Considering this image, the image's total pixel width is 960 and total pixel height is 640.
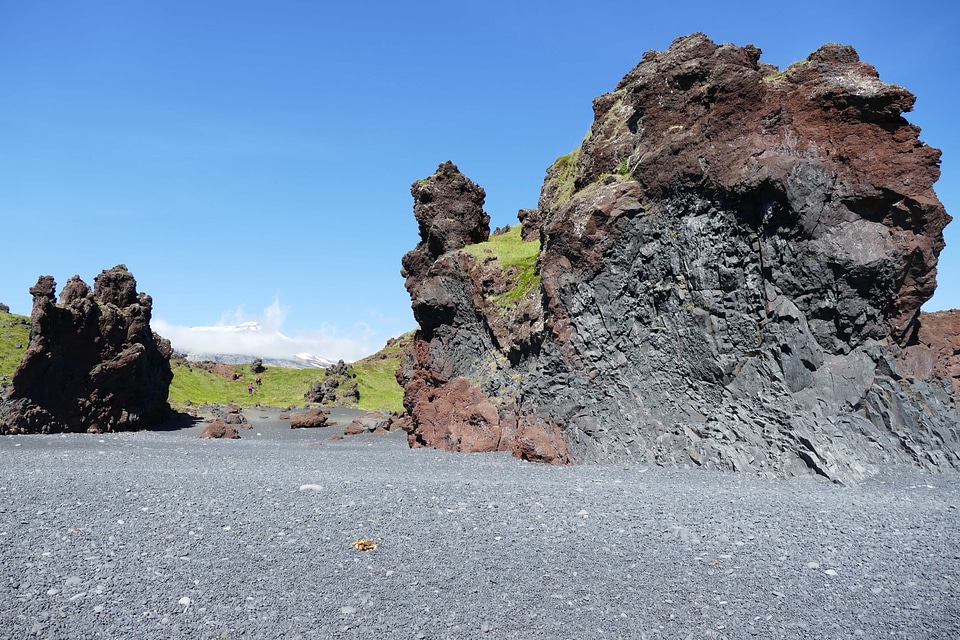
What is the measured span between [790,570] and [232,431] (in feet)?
106

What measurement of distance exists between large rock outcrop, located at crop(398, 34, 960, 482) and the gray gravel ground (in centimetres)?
265

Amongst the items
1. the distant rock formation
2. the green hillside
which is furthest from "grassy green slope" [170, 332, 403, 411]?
the distant rock formation

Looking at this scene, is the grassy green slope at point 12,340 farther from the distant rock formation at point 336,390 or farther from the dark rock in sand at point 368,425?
the dark rock in sand at point 368,425

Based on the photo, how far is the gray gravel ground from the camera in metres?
7.17

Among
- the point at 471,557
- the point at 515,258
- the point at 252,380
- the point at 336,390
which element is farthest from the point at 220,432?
the point at 252,380

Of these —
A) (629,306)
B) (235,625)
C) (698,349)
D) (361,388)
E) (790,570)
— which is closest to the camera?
(235,625)

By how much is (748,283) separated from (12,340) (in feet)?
207

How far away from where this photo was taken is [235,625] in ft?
22.6

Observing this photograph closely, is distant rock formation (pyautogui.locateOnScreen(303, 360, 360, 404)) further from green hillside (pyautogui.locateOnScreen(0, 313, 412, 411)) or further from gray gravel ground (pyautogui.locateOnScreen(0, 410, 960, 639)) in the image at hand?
gray gravel ground (pyautogui.locateOnScreen(0, 410, 960, 639))

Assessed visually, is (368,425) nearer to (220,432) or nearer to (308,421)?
(308,421)

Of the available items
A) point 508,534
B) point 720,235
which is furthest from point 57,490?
point 720,235

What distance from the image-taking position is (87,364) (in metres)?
33.9

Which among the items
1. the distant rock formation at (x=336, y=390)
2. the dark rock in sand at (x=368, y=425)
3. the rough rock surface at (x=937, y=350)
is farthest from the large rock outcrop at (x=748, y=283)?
the distant rock formation at (x=336, y=390)

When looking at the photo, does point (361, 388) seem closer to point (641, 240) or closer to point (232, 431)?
point (232, 431)
